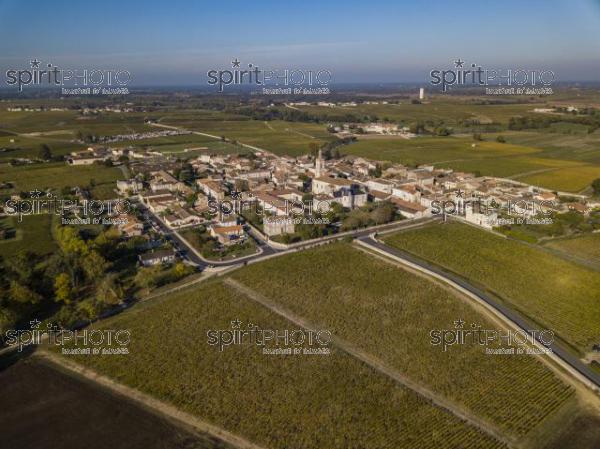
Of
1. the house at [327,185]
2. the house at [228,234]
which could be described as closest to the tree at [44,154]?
the house at [327,185]

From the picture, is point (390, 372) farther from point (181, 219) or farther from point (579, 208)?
point (579, 208)

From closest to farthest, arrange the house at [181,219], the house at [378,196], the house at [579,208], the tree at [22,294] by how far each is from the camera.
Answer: the tree at [22,294]
the house at [181,219]
the house at [579,208]
the house at [378,196]

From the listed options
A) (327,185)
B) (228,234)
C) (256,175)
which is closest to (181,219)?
(228,234)

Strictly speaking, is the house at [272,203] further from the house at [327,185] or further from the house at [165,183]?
the house at [165,183]

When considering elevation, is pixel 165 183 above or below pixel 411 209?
above

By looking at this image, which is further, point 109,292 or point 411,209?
point 411,209

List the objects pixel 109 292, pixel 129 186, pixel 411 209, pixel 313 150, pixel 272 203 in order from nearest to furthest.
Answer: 1. pixel 109 292
2. pixel 411 209
3. pixel 272 203
4. pixel 129 186
5. pixel 313 150

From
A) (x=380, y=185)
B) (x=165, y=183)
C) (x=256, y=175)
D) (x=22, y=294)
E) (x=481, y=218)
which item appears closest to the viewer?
(x=22, y=294)
